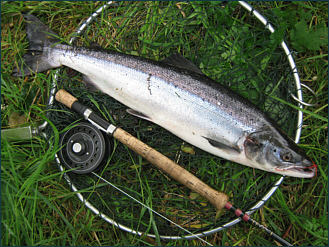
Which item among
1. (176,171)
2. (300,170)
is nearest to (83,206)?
(176,171)

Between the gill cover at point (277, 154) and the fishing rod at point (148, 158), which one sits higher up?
the gill cover at point (277, 154)

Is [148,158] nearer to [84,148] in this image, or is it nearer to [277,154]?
Answer: [84,148]

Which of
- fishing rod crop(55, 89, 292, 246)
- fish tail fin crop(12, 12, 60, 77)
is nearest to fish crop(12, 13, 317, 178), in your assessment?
fish tail fin crop(12, 12, 60, 77)

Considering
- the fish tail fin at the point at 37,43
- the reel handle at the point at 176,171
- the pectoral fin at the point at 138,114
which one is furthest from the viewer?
the fish tail fin at the point at 37,43

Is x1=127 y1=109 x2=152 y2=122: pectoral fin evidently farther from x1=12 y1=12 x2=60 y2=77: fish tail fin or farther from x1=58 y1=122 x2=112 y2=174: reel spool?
x1=12 y1=12 x2=60 y2=77: fish tail fin

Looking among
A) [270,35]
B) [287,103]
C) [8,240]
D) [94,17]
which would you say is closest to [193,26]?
[270,35]

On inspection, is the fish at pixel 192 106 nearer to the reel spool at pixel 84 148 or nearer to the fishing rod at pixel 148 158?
the fishing rod at pixel 148 158

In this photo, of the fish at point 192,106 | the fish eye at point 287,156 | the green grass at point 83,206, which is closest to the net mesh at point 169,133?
the green grass at point 83,206
